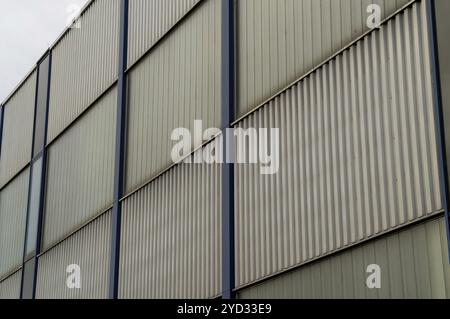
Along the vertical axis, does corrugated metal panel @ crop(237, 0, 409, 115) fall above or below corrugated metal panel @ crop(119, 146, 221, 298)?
above

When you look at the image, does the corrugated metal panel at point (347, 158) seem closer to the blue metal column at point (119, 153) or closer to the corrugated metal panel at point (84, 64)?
the blue metal column at point (119, 153)

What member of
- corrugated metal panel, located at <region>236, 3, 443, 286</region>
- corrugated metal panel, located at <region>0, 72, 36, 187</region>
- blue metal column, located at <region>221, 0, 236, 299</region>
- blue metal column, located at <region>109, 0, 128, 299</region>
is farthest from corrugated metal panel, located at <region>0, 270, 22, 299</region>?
corrugated metal panel, located at <region>236, 3, 443, 286</region>

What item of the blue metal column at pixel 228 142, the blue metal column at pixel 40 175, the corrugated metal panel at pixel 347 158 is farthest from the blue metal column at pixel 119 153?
the blue metal column at pixel 40 175

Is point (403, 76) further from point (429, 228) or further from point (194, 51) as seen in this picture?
point (194, 51)

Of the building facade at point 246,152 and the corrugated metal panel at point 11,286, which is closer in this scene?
the building facade at point 246,152

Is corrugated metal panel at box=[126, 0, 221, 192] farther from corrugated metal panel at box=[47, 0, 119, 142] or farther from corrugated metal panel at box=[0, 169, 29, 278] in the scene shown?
corrugated metal panel at box=[0, 169, 29, 278]

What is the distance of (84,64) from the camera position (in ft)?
84.1

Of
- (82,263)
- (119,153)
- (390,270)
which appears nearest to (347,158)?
(390,270)

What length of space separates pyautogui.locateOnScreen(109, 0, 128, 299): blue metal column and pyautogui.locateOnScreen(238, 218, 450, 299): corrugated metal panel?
23.6 feet

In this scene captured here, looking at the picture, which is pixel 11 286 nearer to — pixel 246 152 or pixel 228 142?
pixel 228 142

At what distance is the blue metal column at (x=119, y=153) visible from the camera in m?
20.8

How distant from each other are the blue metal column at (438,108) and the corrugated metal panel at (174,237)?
6.20 m

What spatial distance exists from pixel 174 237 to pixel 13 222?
13.3 meters

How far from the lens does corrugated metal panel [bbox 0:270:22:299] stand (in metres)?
28.2
